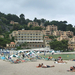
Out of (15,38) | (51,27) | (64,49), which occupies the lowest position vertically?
(64,49)

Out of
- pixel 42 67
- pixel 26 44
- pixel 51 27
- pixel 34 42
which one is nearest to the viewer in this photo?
pixel 42 67

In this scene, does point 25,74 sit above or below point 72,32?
below

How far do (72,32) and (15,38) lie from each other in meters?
43.6

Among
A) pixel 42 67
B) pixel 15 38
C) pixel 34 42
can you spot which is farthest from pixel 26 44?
pixel 42 67

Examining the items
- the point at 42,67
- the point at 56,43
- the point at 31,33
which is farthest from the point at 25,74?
the point at 31,33

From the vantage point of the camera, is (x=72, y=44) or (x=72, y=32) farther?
(x=72, y=32)

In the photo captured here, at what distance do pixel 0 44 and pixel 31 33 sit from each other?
730 inches

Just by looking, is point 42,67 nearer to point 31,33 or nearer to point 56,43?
point 56,43

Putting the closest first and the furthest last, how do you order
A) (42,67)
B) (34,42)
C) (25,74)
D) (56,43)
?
(25,74)
(42,67)
(56,43)
(34,42)

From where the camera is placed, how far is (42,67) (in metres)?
17.9

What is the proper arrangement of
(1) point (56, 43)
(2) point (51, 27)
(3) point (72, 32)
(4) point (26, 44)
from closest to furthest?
(1) point (56, 43) < (4) point (26, 44) < (3) point (72, 32) < (2) point (51, 27)

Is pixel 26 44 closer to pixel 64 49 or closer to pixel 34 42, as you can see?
pixel 34 42

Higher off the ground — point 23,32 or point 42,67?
point 23,32

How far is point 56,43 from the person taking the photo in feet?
177
